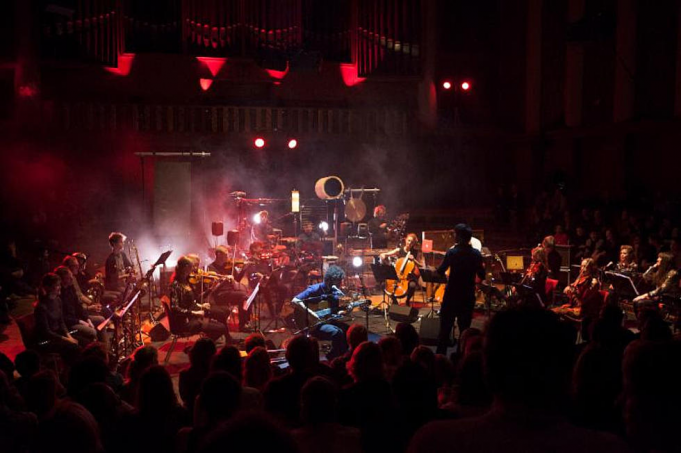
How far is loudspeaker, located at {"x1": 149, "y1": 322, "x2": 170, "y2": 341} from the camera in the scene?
32.7 feet

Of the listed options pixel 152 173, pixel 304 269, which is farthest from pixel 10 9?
pixel 304 269

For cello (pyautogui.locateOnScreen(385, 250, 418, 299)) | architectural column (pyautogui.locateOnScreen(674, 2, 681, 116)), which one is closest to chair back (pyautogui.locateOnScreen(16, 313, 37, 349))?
cello (pyautogui.locateOnScreen(385, 250, 418, 299))

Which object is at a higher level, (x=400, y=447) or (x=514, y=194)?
(x=514, y=194)

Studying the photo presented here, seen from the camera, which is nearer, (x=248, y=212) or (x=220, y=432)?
(x=220, y=432)

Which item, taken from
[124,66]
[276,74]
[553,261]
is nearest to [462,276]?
[553,261]

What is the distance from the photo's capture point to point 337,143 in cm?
1811

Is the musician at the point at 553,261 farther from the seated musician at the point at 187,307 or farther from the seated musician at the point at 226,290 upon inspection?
the seated musician at the point at 187,307

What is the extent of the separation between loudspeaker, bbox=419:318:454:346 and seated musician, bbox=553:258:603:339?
1.91m

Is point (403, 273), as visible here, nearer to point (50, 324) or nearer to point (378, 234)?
point (378, 234)

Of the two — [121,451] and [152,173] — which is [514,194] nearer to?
[152,173]

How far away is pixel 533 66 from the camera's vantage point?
18141mm

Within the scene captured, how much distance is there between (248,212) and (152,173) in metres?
2.87

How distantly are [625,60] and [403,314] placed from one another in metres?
8.71

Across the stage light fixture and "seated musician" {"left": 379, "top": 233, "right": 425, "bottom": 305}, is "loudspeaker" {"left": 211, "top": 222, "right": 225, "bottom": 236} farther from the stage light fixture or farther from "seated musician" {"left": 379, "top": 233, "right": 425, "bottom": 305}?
"seated musician" {"left": 379, "top": 233, "right": 425, "bottom": 305}
